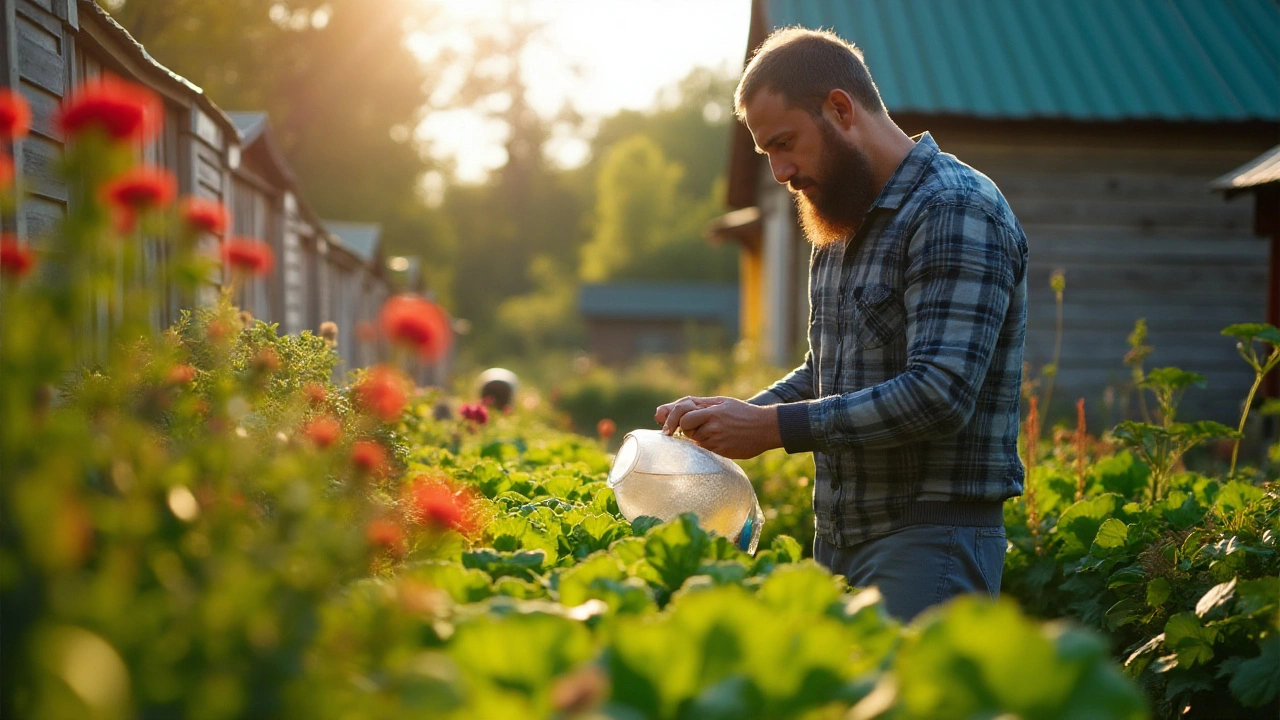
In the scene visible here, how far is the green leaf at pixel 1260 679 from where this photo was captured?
2199 millimetres

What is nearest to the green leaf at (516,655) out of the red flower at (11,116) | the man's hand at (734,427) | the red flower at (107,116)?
the red flower at (107,116)

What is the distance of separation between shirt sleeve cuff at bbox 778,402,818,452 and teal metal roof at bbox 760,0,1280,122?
7.86 meters

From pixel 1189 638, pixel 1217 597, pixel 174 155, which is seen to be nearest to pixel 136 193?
pixel 1217 597

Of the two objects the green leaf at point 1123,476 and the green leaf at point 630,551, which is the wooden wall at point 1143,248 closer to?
the green leaf at point 1123,476

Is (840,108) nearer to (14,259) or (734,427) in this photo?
(734,427)

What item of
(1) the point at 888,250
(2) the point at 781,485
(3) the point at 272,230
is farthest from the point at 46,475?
(3) the point at 272,230

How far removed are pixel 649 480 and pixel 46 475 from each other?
1874mm

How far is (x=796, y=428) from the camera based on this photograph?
2600mm

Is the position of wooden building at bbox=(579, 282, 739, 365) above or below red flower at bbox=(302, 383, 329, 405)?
above

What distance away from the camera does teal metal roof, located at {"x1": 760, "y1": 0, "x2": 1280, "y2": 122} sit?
10.4 metres

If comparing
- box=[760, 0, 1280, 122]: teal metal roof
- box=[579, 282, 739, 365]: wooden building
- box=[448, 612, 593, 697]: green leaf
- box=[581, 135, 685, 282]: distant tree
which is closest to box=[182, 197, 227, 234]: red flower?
box=[448, 612, 593, 697]: green leaf

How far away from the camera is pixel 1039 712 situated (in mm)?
1195

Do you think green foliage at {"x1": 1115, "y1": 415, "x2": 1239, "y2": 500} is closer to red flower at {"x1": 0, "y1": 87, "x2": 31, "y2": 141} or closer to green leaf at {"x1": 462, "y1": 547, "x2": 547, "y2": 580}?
green leaf at {"x1": 462, "y1": 547, "x2": 547, "y2": 580}

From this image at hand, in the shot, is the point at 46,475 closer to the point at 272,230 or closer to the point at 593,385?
the point at 272,230
